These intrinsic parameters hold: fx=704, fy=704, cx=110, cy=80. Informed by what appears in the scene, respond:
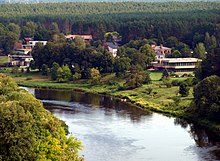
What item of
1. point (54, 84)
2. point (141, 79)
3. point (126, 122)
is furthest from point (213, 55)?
point (54, 84)

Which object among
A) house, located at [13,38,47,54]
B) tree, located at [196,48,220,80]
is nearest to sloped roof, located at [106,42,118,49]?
house, located at [13,38,47,54]

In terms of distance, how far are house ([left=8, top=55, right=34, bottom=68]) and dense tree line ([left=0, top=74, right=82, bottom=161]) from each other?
1629 inches

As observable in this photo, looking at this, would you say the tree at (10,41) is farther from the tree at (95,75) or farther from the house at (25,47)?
the tree at (95,75)

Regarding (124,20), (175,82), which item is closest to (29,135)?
(175,82)

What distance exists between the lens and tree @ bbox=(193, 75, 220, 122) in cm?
3734

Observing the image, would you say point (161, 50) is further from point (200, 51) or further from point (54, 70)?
point (54, 70)

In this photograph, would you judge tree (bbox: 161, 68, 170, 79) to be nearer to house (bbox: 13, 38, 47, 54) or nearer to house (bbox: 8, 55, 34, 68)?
house (bbox: 8, 55, 34, 68)

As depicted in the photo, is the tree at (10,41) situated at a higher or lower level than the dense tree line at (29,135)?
higher

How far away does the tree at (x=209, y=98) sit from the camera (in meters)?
37.3

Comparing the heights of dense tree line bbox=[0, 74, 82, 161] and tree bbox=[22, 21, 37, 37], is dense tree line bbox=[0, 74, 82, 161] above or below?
below

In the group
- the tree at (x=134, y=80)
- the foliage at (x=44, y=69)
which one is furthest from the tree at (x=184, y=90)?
the foliage at (x=44, y=69)

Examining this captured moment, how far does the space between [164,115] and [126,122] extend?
3.21 meters

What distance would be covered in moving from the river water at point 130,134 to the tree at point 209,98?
1.16 metres

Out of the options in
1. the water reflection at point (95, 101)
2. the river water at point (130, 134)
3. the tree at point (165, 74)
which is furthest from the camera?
the tree at point (165, 74)
